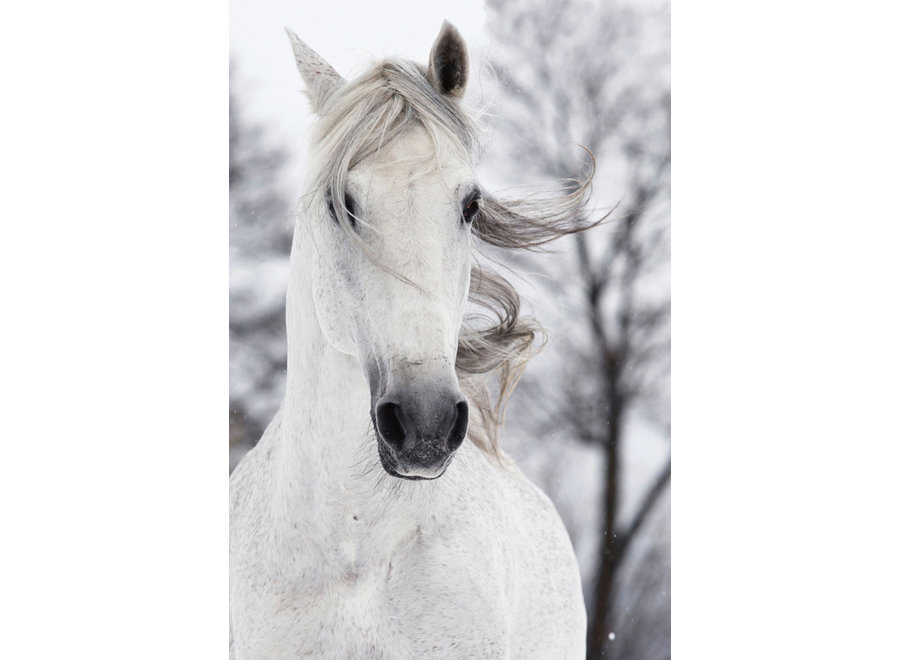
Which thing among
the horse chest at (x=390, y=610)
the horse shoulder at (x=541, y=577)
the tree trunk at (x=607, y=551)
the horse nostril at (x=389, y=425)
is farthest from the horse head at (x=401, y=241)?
the tree trunk at (x=607, y=551)

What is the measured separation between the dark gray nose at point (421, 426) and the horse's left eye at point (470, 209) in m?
0.33

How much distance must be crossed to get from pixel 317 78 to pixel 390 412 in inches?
28.7

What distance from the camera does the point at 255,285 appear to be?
2.27 m

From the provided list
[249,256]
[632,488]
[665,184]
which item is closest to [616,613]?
[632,488]

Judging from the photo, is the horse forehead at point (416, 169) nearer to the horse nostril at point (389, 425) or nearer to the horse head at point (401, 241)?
the horse head at point (401, 241)

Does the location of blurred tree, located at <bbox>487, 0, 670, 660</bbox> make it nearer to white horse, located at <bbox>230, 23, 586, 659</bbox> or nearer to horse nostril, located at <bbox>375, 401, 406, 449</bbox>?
white horse, located at <bbox>230, 23, 586, 659</bbox>

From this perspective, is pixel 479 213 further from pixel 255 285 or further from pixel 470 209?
pixel 255 285

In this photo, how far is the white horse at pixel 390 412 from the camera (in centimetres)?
140

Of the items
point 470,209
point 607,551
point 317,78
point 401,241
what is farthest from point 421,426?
point 607,551

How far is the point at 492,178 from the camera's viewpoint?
2.21 m

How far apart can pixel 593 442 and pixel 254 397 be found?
888 millimetres

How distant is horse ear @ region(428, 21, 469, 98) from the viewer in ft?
5.29

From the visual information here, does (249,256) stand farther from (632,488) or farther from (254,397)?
(632,488)

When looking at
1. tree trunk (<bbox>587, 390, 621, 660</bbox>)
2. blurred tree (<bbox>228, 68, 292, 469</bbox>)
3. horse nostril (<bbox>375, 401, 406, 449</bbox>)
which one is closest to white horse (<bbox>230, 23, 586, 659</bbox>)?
horse nostril (<bbox>375, 401, 406, 449</bbox>)
